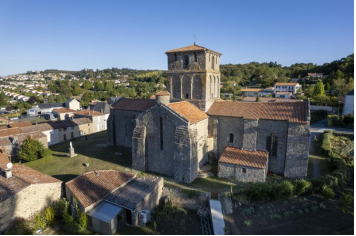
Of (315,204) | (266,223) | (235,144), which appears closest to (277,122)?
(235,144)

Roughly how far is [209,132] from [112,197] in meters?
12.2

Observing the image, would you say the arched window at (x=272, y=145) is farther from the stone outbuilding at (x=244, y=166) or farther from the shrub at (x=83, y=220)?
the shrub at (x=83, y=220)

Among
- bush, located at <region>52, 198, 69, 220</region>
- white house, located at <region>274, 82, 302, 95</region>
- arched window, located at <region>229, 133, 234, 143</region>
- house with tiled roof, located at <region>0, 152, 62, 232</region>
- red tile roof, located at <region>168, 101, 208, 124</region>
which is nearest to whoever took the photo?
house with tiled roof, located at <region>0, 152, 62, 232</region>

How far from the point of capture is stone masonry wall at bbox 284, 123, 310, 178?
1923 cm

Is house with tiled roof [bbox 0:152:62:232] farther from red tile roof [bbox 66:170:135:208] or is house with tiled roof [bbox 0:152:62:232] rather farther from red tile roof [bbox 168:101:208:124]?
red tile roof [bbox 168:101:208:124]

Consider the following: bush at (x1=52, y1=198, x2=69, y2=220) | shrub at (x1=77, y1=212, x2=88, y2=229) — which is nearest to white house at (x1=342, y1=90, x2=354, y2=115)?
shrub at (x1=77, y1=212, x2=88, y2=229)

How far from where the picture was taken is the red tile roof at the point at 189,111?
20794 millimetres

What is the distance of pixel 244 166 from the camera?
1964 centimetres

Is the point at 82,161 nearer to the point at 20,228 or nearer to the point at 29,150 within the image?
the point at 29,150

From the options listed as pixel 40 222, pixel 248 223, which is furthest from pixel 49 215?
pixel 248 223

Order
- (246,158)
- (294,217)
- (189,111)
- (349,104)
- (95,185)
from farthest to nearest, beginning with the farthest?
(349,104), (189,111), (246,158), (95,185), (294,217)

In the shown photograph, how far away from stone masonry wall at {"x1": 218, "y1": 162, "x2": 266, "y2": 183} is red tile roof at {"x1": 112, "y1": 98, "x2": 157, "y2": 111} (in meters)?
12.1

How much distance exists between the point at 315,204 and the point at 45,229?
1984cm

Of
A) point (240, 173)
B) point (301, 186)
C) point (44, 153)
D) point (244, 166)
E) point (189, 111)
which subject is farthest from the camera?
point (44, 153)
